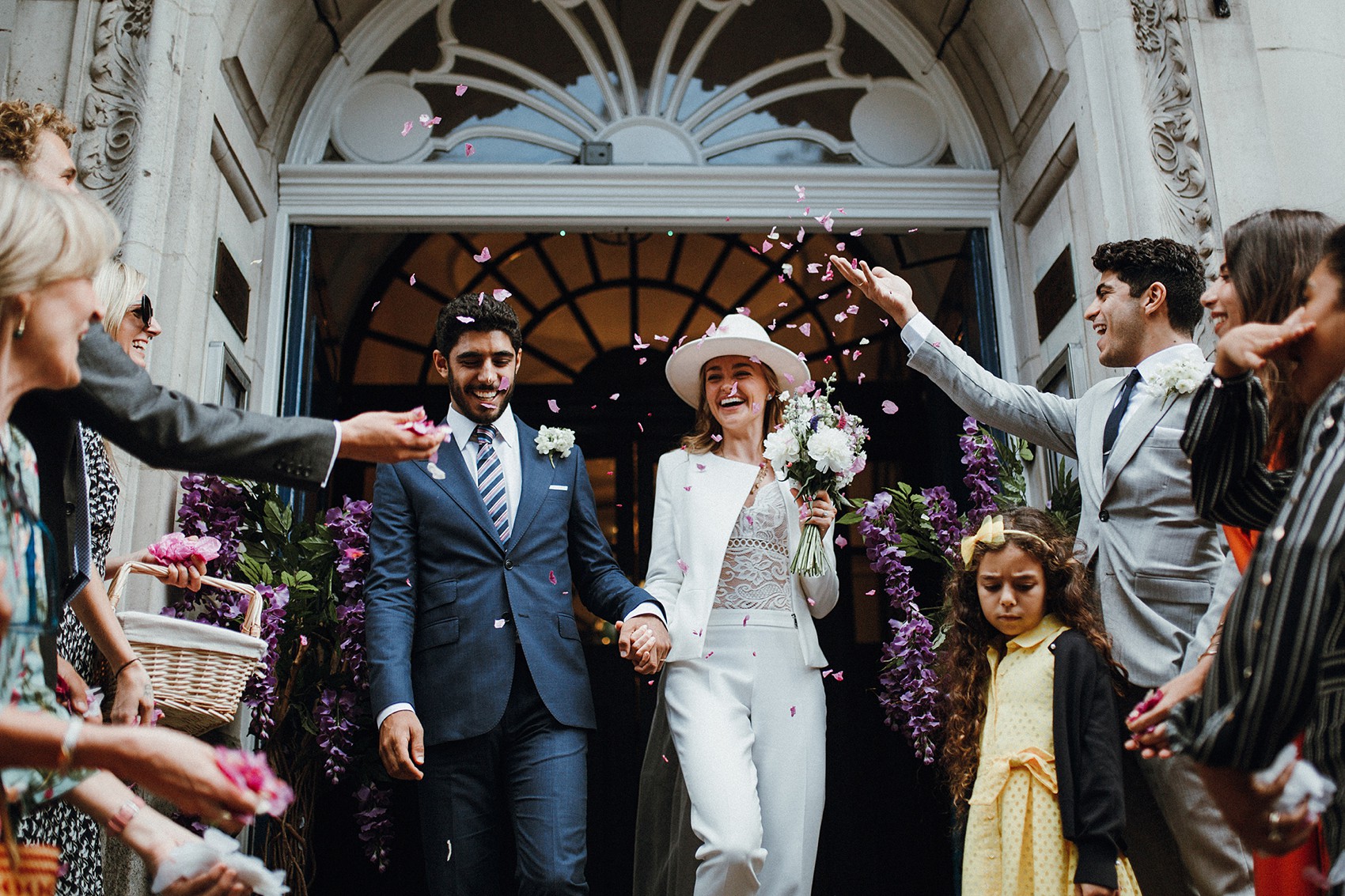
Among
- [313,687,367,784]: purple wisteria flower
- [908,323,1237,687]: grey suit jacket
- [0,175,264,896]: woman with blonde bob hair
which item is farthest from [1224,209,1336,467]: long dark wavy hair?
[313,687,367,784]: purple wisteria flower

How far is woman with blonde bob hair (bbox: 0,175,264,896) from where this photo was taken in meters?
1.88

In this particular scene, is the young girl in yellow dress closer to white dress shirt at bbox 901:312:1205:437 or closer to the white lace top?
white dress shirt at bbox 901:312:1205:437

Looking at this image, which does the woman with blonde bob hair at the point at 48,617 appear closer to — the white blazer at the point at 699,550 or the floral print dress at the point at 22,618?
the floral print dress at the point at 22,618

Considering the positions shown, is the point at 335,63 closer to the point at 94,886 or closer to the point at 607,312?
the point at 607,312

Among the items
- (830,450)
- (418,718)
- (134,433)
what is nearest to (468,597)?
(418,718)

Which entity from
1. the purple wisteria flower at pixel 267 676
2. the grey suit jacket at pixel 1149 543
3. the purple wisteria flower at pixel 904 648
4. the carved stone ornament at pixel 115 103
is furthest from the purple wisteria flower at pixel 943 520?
the carved stone ornament at pixel 115 103

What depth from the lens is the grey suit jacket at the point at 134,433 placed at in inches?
92.8

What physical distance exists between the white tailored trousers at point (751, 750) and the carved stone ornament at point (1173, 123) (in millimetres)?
2344

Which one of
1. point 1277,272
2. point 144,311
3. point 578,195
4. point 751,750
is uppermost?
point 578,195

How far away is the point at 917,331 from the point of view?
4414 millimetres

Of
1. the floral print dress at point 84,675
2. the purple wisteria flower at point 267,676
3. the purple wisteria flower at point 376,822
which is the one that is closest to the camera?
the floral print dress at point 84,675

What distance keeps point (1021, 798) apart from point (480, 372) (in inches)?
91.7

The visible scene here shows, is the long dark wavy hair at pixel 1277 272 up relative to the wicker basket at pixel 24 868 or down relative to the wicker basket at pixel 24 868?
up

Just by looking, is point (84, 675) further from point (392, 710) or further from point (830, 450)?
point (830, 450)
